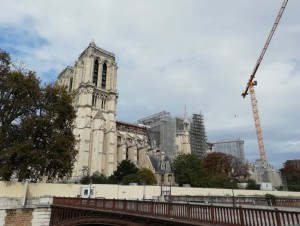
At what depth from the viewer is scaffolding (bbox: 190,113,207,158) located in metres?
104

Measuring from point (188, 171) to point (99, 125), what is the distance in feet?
84.1

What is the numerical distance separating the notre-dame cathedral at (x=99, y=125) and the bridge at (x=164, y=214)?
1941 inches

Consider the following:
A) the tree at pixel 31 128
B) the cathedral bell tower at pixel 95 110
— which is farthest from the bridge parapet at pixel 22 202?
the cathedral bell tower at pixel 95 110

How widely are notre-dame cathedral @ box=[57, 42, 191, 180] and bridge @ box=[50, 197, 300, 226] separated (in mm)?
49301

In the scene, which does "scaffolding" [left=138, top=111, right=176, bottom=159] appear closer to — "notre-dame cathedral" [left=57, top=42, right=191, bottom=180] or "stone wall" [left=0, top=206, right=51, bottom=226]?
"notre-dame cathedral" [left=57, top=42, right=191, bottom=180]

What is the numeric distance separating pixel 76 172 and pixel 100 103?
811 inches

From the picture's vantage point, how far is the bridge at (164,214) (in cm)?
864

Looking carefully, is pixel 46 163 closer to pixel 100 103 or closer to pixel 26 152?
pixel 26 152

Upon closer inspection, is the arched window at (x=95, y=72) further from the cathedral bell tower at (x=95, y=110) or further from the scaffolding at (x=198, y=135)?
the scaffolding at (x=198, y=135)

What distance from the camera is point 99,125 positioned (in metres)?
74.2

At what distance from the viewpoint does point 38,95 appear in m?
31.1

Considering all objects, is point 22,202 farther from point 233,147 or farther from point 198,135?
point 233,147

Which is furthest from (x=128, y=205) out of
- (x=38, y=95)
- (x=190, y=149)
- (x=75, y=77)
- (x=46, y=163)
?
(x=190, y=149)

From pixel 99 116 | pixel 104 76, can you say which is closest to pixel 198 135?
pixel 104 76
